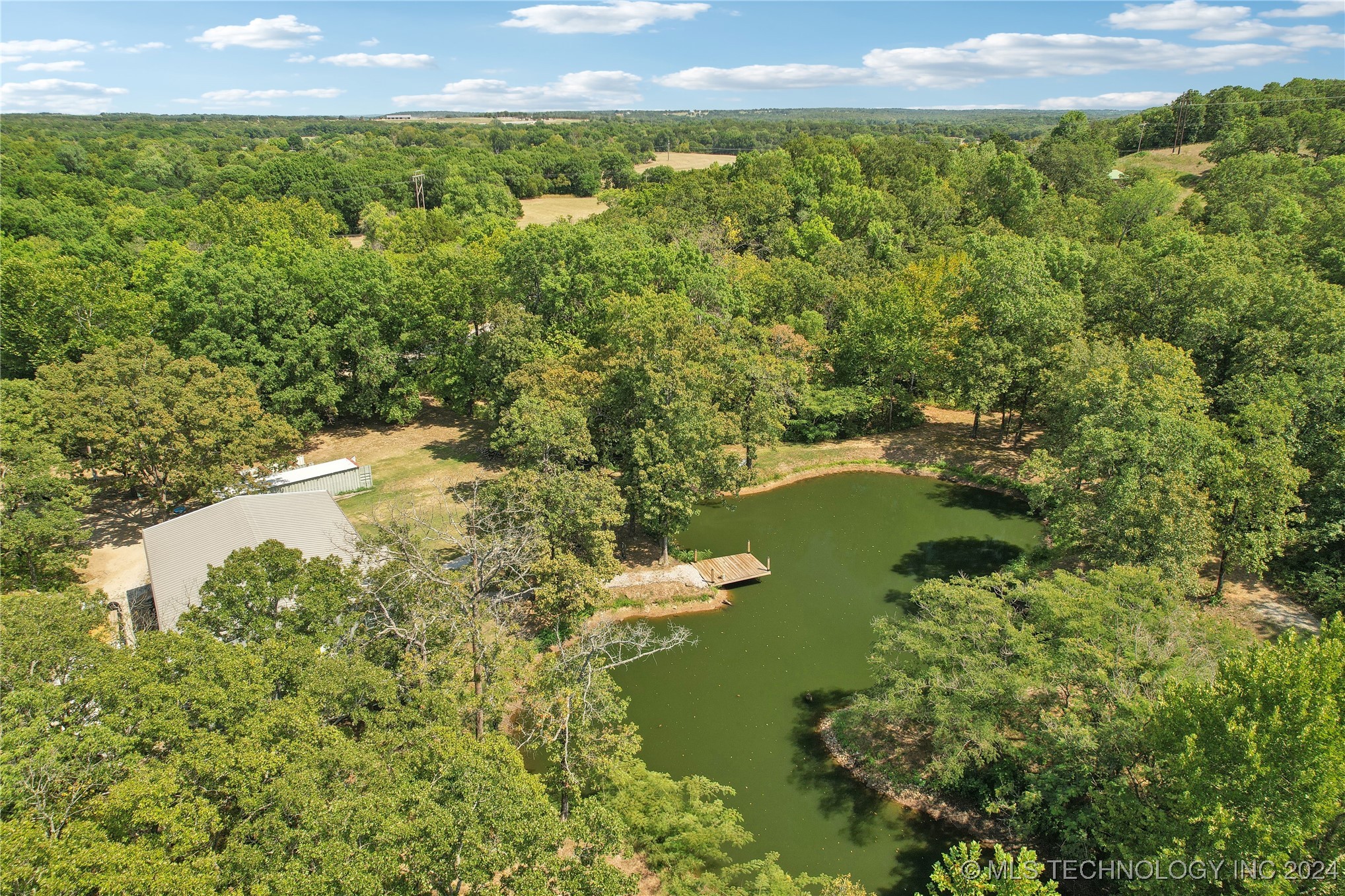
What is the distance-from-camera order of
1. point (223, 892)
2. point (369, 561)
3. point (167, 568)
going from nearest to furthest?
point (223, 892) < point (369, 561) < point (167, 568)

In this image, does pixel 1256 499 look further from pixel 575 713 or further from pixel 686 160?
pixel 686 160

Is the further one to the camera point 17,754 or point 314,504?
point 314,504

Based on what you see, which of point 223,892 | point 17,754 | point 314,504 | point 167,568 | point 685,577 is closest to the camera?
point 223,892

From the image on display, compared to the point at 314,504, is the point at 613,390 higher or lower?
higher

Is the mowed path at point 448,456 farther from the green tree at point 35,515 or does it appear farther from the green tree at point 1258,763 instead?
the green tree at point 1258,763

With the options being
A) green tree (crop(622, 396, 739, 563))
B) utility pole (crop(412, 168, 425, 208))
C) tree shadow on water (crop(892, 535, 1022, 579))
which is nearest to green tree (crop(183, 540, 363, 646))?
green tree (crop(622, 396, 739, 563))

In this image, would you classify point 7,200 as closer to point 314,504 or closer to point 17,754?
point 314,504

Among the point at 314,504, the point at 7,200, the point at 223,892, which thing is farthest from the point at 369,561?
the point at 7,200
